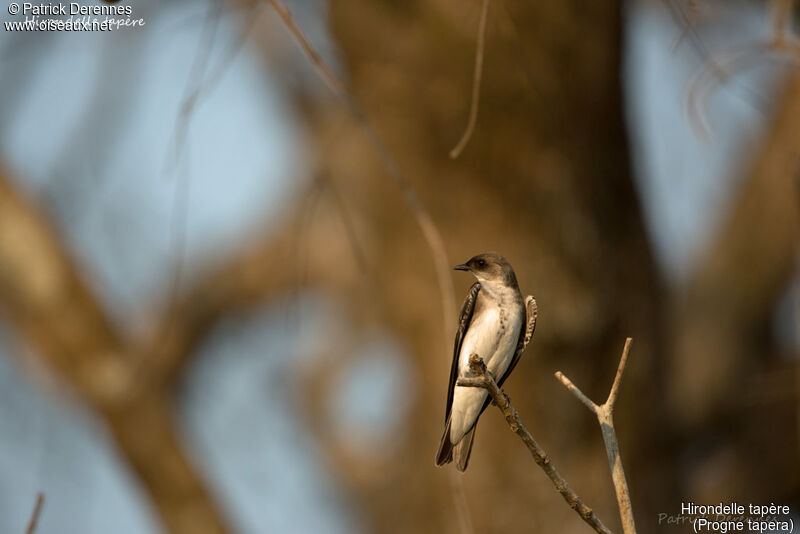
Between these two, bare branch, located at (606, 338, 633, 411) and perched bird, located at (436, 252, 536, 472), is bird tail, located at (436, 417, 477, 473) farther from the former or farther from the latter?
bare branch, located at (606, 338, 633, 411)

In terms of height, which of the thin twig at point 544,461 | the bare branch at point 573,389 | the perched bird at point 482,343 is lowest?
the thin twig at point 544,461

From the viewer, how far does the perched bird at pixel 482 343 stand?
5.51ft

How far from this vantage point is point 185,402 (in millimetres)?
8156

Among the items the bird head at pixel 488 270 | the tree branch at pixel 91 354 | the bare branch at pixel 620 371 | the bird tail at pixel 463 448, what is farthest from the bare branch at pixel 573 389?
the tree branch at pixel 91 354

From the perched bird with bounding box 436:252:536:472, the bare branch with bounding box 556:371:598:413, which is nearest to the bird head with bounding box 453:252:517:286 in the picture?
the perched bird with bounding box 436:252:536:472

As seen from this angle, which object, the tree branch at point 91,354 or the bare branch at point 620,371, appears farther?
the tree branch at point 91,354

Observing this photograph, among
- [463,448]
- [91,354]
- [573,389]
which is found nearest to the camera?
[573,389]

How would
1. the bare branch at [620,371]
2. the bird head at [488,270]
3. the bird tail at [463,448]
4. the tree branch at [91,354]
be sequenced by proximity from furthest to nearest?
1. the tree branch at [91,354]
2. the bird tail at [463,448]
3. the bird head at [488,270]
4. the bare branch at [620,371]

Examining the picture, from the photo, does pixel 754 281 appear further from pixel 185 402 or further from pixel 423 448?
pixel 185 402

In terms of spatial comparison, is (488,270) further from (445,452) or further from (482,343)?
(445,452)

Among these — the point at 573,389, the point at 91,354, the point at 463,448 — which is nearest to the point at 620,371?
the point at 573,389

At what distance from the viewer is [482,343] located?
1.82 metres

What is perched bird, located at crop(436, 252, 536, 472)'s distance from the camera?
5.51 feet

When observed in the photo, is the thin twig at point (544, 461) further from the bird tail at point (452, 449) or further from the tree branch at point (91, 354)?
the tree branch at point (91, 354)
